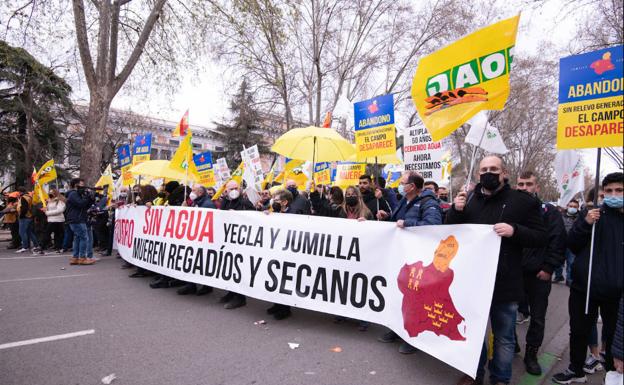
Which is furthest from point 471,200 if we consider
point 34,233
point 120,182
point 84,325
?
Result: point 34,233

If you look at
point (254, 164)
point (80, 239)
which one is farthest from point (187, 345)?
point (254, 164)

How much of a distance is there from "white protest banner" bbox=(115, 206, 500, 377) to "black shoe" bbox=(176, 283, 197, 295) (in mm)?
267

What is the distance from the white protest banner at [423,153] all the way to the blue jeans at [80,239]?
276 inches

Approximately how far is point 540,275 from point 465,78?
77.9 inches

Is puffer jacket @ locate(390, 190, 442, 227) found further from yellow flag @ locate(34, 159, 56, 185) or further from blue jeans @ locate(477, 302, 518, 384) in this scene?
yellow flag @ locate(34, 159, 56, 185)

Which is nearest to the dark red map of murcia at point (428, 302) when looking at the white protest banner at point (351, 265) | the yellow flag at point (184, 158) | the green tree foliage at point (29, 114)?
the white protest banner at point (351, 265)

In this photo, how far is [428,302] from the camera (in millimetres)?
3217

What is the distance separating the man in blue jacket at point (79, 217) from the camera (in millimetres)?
7812

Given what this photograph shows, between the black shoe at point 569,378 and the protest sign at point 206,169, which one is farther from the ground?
the protest sign at point 206,169

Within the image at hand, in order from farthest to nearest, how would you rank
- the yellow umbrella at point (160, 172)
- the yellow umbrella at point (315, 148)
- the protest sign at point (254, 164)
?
the protest sign at point (254, 164), the yellow umbrella at point (160, 172), the yellow umbrella at point (315, 148)

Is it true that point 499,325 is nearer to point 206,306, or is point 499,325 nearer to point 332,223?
point 332,223

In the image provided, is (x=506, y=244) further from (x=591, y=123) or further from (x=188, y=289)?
(x=188, y=289)

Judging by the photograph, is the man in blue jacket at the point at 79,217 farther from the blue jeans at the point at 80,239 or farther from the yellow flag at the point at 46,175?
the yellow flag at the point at 46,175

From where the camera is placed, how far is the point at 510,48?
2.95m
